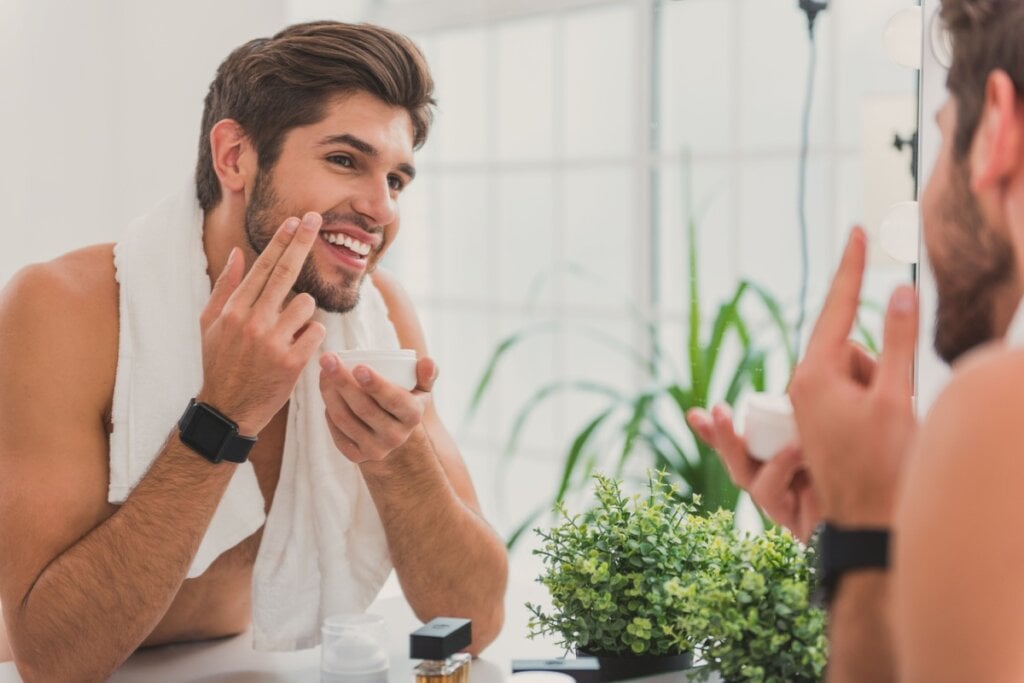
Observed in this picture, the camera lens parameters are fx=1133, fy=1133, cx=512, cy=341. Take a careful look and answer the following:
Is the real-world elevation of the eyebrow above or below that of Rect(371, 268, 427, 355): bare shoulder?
above

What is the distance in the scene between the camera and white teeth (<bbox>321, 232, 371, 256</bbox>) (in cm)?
155

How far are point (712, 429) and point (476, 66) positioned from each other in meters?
2.42

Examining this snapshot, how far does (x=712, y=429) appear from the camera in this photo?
99cm

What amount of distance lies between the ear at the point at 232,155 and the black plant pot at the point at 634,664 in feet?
2.85

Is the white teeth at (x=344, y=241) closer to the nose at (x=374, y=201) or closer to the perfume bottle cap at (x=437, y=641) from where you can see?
the nose at (x=374, y=201)

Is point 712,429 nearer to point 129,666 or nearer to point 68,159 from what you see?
point 129,666

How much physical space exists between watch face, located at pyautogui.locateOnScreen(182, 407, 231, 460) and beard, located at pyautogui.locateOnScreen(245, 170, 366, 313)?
296 mm

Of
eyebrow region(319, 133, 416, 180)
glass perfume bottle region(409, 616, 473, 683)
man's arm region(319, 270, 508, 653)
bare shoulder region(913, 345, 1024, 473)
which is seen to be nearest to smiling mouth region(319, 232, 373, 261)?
eyebrow region(319, 133, 416, 180)

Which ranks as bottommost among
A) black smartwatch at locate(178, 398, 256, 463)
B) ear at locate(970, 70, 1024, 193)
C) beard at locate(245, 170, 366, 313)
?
black smartwatch at locate(178, 398, 256, 463)

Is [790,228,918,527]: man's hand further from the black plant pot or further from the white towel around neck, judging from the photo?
the white towel around neck

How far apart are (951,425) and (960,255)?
0.66 ft

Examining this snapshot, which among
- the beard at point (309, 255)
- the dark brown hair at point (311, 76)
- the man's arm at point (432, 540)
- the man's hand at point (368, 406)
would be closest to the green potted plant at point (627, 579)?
the man's hand at point (368, 406)

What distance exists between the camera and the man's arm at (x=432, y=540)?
4.86 ft

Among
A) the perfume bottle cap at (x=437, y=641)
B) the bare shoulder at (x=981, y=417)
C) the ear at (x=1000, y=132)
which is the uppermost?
the ear at (x=1000, y=132)
